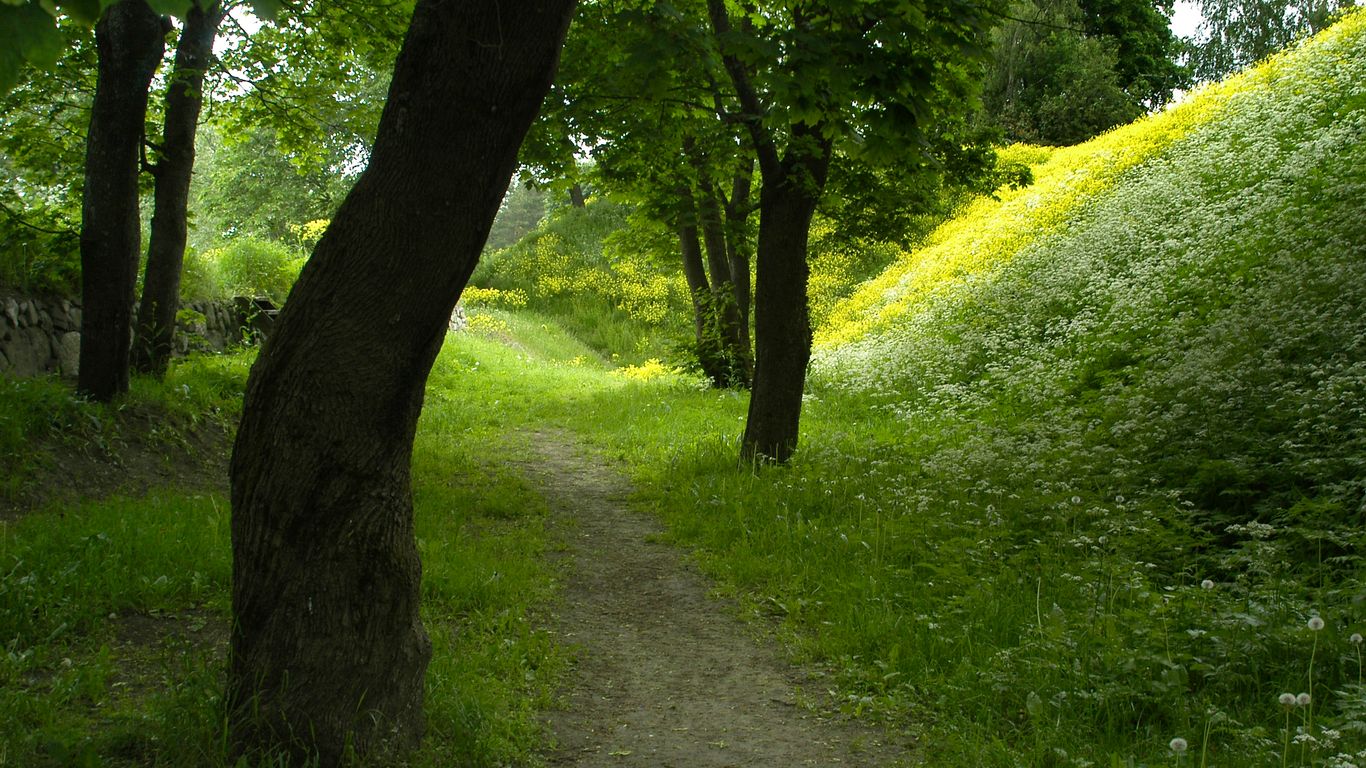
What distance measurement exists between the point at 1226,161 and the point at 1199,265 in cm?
401

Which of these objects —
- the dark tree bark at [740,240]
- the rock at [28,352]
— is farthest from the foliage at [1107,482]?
the rock at [28,352]

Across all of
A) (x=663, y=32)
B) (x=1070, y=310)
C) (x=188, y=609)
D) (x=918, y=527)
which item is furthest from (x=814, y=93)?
(x=1070, y=310)

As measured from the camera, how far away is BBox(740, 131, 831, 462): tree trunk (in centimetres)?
887

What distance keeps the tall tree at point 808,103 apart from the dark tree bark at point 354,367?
249 centimetres

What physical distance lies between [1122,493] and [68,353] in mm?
10102

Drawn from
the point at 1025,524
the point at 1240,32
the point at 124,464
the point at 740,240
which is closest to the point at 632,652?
the point at 1025,524

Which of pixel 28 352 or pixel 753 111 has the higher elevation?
pixel 753 111

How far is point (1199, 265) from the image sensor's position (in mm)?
10812

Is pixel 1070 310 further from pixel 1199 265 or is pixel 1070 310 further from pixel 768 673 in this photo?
pixel 768 673

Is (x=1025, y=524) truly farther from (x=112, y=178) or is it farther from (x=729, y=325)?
(x=729, y=325)

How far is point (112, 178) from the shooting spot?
779cm

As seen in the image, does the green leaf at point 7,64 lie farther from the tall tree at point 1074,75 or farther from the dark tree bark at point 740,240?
the tall tree at point 1074,75

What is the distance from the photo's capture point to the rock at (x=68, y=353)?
9.17m

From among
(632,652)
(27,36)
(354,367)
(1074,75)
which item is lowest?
(632,652)
